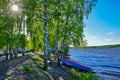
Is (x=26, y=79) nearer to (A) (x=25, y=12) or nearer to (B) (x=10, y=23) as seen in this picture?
(A) (x=25, y=12)

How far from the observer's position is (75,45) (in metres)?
35.4

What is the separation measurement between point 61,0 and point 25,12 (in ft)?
17.1

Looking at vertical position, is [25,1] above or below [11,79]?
above

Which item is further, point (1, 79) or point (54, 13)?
point (54, 13)

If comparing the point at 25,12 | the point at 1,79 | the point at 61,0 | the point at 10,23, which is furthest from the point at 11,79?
the point at 10,23

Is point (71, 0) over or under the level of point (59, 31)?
over

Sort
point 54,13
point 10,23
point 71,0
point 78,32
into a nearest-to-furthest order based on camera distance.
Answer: point 54,13, point 71,0, point 78,32, point 10,23

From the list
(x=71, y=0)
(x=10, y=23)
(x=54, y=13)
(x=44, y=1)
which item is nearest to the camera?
(x=44, y=1)

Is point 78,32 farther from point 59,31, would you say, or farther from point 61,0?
point 61,0

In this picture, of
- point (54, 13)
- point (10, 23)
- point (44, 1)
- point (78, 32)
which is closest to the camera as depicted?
point (44, 1)

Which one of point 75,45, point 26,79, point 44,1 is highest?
point 44,1

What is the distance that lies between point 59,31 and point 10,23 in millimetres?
8261

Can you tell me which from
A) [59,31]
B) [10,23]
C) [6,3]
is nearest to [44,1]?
[6,3]

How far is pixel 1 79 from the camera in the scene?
Result: 18.0m
